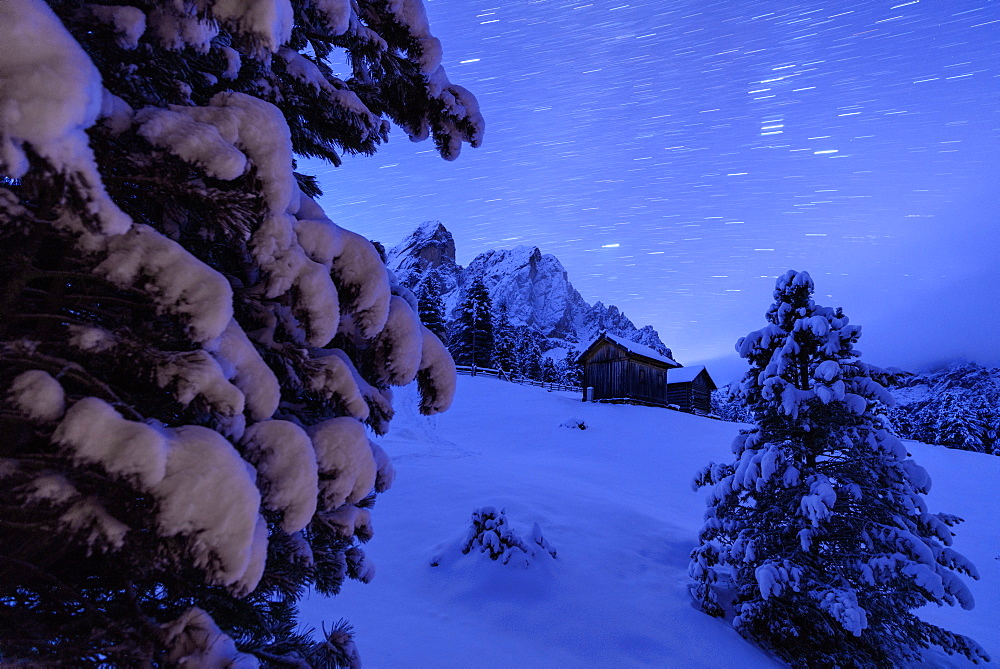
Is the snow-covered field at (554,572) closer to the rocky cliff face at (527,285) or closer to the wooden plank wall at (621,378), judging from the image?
the wooden plank wall at (621,378)

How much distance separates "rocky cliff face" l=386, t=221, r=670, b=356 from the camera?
448 ft

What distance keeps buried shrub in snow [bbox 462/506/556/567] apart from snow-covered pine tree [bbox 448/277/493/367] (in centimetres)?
3278

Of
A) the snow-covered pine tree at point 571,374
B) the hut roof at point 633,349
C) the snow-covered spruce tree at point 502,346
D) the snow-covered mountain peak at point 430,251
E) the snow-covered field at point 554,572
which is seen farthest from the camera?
the snow-covered mountain peak at point 430,251

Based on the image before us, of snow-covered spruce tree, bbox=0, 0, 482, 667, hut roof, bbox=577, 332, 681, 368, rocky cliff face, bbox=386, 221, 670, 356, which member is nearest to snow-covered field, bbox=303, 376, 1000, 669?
snow-covered spruce tree, bbox=0, 0, 482, 667

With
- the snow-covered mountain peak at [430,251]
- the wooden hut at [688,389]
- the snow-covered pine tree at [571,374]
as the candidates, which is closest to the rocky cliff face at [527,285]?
the snow-covered mountain peak at [430,251]

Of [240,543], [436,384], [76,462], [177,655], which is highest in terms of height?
[436,384]

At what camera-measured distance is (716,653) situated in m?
5.34

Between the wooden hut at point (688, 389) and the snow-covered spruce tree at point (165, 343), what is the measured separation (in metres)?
34.9

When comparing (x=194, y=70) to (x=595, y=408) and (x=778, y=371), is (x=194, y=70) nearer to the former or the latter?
(x=778, y=371)

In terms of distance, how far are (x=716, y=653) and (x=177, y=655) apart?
20.2 feet

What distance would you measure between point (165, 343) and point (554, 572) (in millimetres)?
6628

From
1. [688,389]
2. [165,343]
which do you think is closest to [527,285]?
[688,389]

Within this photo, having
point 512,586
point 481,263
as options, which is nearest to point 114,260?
point 512,586

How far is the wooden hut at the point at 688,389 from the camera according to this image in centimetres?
3403
